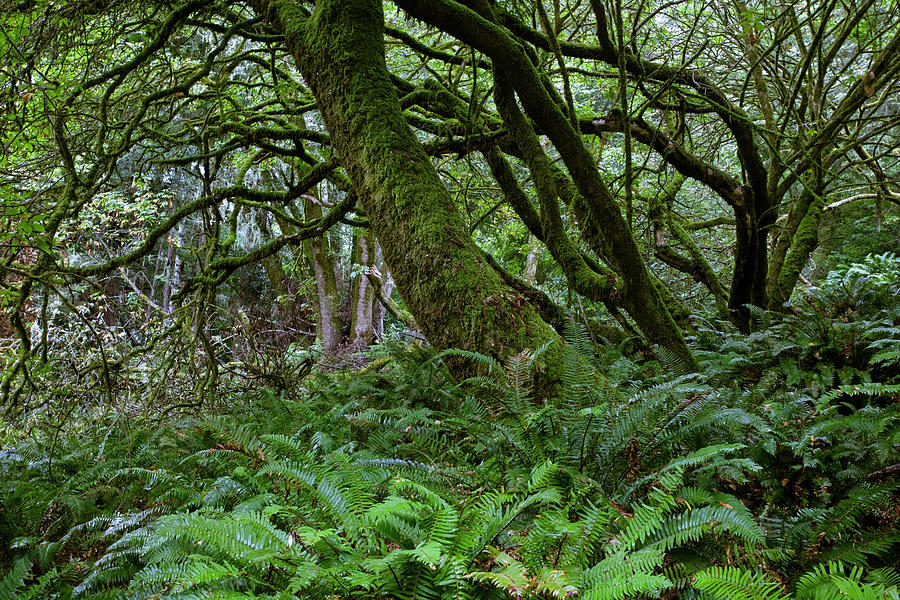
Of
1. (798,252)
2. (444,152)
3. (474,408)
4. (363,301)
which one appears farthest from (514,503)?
(363,301)

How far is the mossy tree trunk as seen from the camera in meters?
2.95

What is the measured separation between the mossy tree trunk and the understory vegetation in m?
0.25

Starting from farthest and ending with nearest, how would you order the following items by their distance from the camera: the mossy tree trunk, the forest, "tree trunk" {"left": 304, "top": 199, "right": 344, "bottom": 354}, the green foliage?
"tree trunk" {"left": 304, "top": 199, "right": 344, "bottom": 354} < the mossy tree trunk < the forest < the green foliage

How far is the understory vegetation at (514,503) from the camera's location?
1585 millimetres

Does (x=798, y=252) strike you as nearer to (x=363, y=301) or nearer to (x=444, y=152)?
(x=444, y=152)

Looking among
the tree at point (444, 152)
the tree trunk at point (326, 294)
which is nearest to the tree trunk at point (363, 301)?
the tree trunk at point (326, 294)

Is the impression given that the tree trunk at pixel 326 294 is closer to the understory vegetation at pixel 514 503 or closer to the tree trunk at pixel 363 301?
the tree trunk at pixel 363 301

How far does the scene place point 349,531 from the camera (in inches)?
71.2

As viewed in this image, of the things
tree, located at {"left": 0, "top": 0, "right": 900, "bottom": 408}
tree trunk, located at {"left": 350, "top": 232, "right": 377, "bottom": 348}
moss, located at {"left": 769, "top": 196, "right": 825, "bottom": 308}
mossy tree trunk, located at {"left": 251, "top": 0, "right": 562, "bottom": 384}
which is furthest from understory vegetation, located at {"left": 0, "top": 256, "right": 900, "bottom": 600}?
tree trunk, located at {"left": 350, "top": 232, "right": 377, "bottom": 348}

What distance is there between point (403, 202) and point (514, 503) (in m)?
1.82

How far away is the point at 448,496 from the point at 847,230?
1296 centimetres

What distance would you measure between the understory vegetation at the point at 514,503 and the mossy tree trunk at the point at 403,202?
0.25 meters

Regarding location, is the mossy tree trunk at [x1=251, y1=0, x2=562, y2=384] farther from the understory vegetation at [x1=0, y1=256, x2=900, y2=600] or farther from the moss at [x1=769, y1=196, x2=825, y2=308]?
the moss at [x1=769, y1=196, x2=825, y2=308]

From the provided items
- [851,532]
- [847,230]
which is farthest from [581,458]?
[847,230]
